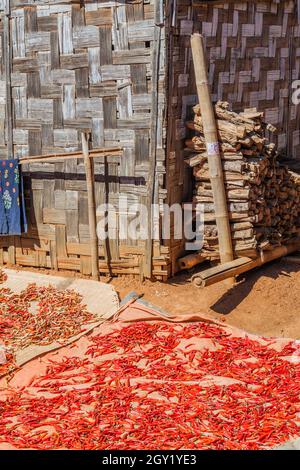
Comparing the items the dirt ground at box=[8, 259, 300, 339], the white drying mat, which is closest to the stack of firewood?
the dirt ground at box=[8, 259, 300, 339]

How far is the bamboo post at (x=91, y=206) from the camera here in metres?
8.09

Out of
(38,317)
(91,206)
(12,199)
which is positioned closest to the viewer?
(38,317)

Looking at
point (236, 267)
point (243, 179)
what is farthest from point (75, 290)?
point (243, 179)

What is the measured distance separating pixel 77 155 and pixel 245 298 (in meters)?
2.54

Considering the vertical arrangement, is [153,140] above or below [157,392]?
above

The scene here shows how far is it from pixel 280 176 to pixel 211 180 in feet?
3.49

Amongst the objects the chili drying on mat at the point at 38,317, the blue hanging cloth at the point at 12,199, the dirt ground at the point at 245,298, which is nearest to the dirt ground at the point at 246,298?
the dirt ground at the point at 245,298

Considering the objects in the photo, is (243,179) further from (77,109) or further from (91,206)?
(77,109)

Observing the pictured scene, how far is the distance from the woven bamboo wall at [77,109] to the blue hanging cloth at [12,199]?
0.20 meters

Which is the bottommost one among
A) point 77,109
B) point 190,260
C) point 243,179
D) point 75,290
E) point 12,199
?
point 75,290

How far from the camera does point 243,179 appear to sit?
25.8 ft

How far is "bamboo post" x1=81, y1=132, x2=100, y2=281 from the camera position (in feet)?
26.5
